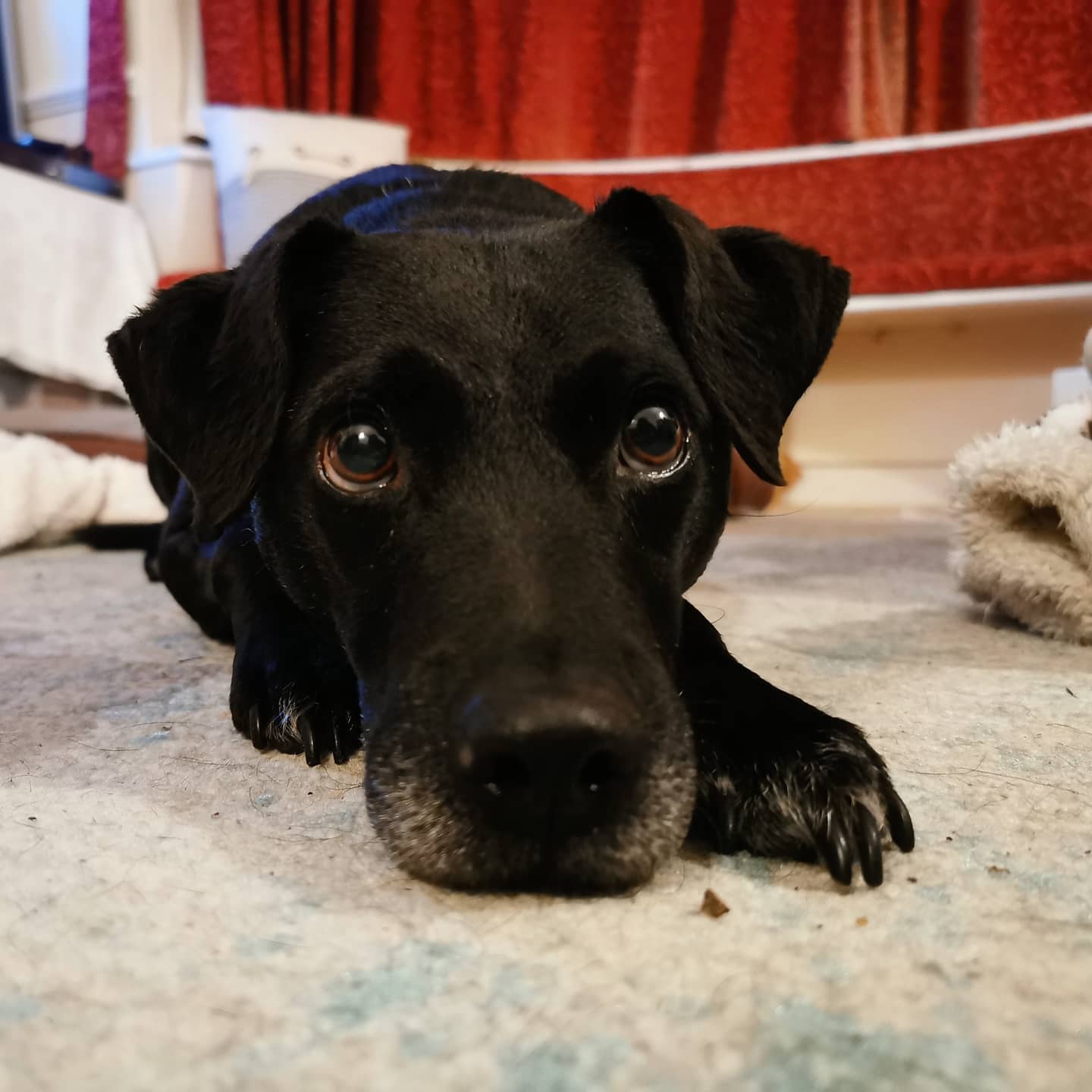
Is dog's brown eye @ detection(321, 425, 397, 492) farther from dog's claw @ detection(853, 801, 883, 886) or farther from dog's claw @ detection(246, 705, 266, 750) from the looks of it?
dog's claw @ detection(853, 801, 883, 886)

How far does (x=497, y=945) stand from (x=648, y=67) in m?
4.82

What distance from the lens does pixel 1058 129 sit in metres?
3.63

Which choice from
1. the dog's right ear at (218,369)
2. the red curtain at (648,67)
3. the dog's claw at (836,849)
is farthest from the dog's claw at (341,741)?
the red curtain at (648,67)

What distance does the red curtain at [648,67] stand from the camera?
4242 millimetres

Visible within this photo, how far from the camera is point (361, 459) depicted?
115cm

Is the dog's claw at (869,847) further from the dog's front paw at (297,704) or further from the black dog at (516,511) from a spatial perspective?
the dog's front paw at (297,704)

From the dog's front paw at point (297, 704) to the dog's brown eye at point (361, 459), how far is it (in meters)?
0.32

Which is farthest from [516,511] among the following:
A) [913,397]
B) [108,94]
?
[108,94]

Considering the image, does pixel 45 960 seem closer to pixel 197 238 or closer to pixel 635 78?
pixel 197 238

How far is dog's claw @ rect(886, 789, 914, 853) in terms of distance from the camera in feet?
3.04

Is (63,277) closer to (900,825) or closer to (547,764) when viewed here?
(547,764)

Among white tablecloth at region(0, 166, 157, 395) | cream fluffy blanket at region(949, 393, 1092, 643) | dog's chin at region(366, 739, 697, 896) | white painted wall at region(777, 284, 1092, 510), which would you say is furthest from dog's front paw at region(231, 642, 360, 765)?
white painted wall at region(777, 284, 1092, 510)

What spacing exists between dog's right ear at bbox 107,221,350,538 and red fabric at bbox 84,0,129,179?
3.93 m

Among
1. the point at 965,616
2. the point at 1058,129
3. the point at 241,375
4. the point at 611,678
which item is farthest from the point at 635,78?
the point at 611,678
